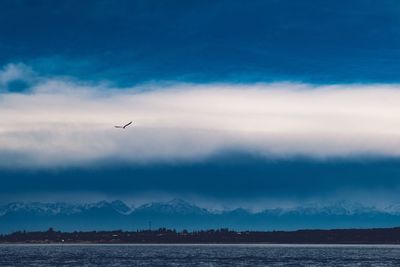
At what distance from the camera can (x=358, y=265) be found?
191875 millimetres

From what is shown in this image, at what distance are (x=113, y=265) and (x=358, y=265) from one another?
59593mm

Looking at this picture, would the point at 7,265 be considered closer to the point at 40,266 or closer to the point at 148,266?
the point at 40,266

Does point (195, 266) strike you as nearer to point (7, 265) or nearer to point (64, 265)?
point (64, 265)

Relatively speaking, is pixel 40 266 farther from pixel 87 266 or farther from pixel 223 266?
pixel 223 266

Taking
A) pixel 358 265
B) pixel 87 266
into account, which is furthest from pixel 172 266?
pixel 358 265

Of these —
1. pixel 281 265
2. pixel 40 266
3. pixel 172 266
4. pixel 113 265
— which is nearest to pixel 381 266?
pixel 281 265

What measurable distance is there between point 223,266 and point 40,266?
43.0m

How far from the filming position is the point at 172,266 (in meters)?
184

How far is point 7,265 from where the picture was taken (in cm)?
18612

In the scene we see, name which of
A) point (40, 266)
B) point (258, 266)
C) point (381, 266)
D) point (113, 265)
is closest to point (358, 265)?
point (381, 266)

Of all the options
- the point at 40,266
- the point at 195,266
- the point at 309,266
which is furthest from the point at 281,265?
the point at 40,266

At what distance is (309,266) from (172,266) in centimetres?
3272

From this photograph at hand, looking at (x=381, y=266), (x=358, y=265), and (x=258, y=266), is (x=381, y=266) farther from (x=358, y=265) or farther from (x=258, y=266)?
(x=258, y=266)

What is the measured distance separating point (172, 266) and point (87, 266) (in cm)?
1967
